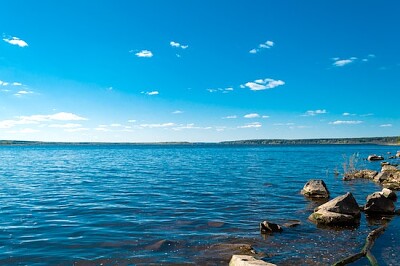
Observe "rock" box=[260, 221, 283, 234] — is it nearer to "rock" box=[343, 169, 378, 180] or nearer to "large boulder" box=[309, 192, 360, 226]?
"large boulder" box=[309, 192, 360, 226]

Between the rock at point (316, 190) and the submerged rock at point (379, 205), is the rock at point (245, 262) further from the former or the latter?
the rock at point (316, 190)

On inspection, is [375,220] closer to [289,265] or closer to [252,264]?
[289,265]

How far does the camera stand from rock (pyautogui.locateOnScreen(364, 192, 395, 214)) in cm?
2147

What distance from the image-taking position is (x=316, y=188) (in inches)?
1137

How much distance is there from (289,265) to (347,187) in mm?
25405

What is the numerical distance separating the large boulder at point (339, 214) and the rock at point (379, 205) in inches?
74.3

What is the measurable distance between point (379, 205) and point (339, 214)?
451 cm

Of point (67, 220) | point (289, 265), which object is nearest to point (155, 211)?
point (67, 220)

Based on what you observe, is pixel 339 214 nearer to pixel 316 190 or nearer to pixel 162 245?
pixel 316 190

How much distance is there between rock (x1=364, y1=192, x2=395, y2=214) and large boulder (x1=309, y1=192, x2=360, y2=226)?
1887mm

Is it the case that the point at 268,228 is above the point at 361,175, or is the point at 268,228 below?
below

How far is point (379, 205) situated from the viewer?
2161cm

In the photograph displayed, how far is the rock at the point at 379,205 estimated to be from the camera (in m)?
21.5

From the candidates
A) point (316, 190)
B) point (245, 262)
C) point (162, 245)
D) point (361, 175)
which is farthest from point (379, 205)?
point (361, 175)
